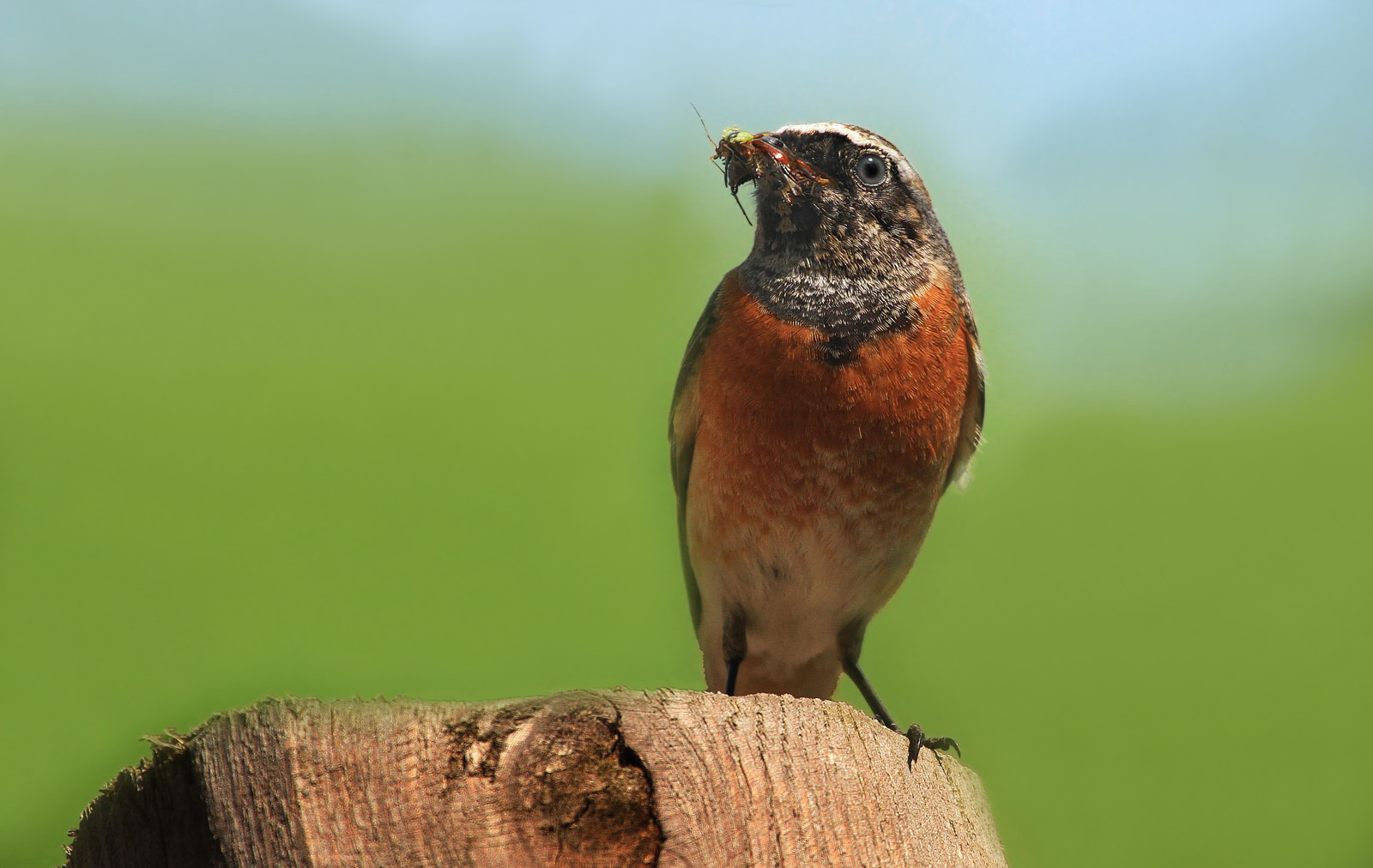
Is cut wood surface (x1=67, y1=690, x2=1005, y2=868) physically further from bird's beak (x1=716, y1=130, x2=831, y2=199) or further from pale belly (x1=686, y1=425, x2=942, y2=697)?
bird's beak (x1=716, y1=130, x2=831, y2=199)

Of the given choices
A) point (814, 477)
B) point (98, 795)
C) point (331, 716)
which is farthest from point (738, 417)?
point (98, 795)

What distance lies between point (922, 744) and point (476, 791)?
0.97m

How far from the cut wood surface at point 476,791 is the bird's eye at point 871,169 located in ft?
4.97

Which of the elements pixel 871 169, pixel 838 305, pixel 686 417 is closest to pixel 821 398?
pixel 838 305

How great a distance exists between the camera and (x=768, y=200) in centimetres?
261

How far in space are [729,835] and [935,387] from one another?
4.28 feet

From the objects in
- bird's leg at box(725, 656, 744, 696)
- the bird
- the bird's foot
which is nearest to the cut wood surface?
the bird's foot

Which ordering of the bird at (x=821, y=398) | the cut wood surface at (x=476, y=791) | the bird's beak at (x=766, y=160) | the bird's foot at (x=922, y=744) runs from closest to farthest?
the cut wood surface at (x=476, y=791) → the bird's foot at (x=922, y=744) → the bird at (x=821, y=398) → the bird's beak at (x=766, y=160)

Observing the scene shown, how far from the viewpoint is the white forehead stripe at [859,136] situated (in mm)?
2586

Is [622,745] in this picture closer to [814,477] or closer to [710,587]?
[814,477]

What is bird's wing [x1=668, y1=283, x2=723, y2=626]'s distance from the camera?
2.63 metres

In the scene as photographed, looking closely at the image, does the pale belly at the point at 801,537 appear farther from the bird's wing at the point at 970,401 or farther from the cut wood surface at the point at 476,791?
the cut wood surface at the point at 476,791

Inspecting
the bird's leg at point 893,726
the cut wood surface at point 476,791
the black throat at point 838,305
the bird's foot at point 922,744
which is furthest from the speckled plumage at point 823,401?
the cut wood surface at point 476,791

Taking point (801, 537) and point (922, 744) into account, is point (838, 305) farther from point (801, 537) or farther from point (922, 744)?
point (922, 744)
